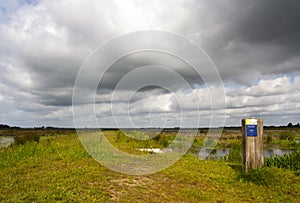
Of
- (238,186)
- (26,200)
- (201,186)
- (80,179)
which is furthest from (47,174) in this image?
(238,186)

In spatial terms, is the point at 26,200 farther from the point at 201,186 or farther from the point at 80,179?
the point at 201,186

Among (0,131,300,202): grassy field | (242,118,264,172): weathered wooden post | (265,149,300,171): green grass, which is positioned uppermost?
(242,118,264,172): weathered wooden post

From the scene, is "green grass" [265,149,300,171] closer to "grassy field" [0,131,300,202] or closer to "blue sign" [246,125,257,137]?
"grassy field" [0,131,300,202]

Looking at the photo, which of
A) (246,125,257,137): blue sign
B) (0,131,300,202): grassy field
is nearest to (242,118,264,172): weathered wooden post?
(246,125,257,137): blue sign

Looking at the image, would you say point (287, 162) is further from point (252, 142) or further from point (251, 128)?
point (251, 128)

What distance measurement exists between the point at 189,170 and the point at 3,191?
265 inches

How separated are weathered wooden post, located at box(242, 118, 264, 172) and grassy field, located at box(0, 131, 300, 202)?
1.69 feet

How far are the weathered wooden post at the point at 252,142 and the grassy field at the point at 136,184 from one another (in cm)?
52

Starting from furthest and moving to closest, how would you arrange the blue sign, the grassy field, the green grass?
1. the green grass
2. the blue sign
3. the grassy field

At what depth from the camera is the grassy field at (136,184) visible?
7.21m

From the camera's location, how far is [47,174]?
9.27 meters

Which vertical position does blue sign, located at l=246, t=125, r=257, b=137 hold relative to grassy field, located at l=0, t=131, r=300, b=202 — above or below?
above

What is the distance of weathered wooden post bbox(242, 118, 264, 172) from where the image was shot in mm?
10883

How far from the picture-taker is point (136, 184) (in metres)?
8.52
